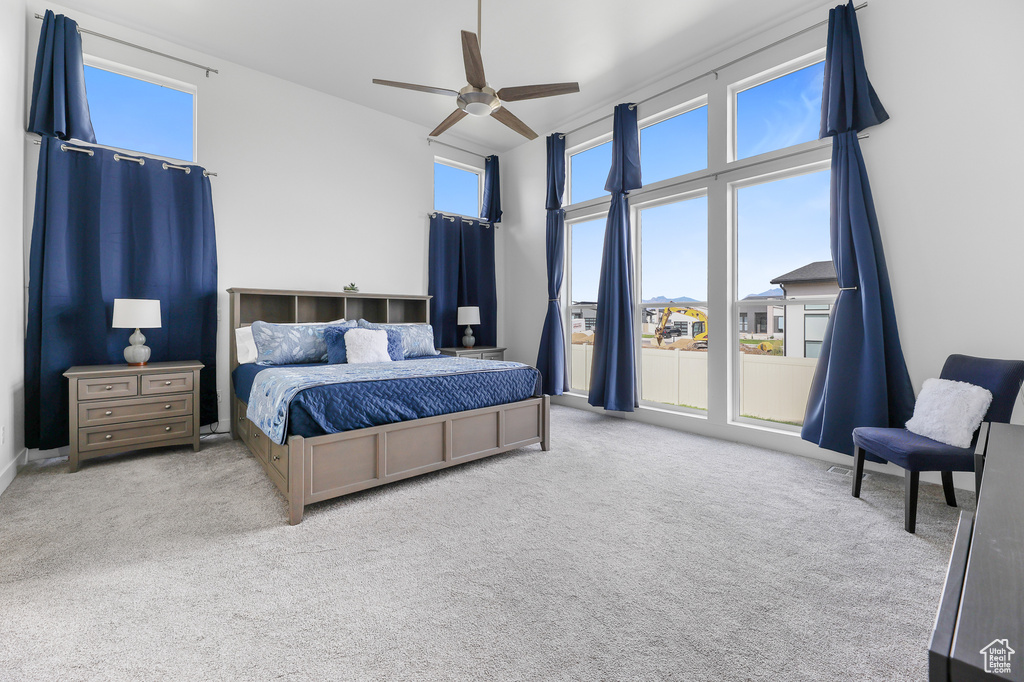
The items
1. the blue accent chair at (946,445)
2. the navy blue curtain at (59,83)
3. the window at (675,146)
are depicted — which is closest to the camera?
the blue accent chair at (946,445)

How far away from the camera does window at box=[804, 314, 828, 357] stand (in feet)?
11.3

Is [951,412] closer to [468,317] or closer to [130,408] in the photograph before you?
[468,317]

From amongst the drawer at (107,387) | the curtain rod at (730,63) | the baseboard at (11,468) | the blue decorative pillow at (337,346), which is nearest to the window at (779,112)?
the curtain rod at (730,63)

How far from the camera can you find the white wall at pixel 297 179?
3.88 metres

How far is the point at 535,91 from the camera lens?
2902 millimetres

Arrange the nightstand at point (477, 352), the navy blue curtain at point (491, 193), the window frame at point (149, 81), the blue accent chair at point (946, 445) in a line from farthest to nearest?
the navy blue curtain at point (491, 193) < the nightstand at point (477, 352) < the window frame at point (149, 81) < the blue accent chair at point (946, 445)

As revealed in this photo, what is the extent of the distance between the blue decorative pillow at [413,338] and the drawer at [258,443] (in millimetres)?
1353

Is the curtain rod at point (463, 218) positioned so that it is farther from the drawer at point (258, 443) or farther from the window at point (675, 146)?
the drawer at point (258, 443)

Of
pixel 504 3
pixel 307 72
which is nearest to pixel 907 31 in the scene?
pixel 504 3

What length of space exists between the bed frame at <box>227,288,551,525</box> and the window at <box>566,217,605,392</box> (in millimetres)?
1942

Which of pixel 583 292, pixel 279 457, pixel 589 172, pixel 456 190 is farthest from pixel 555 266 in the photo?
pixel 279 457

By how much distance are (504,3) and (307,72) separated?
2.11 m

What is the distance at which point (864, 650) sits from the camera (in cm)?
142

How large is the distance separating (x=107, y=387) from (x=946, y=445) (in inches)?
202
